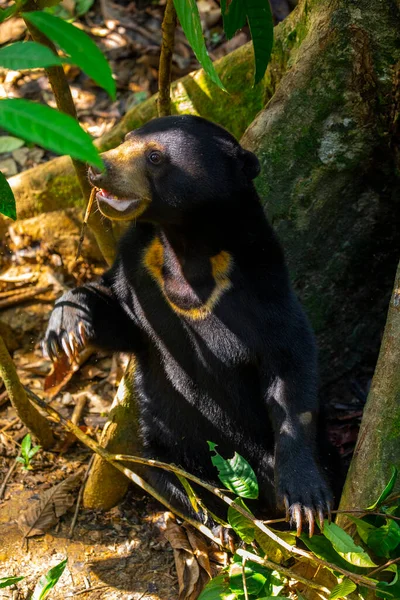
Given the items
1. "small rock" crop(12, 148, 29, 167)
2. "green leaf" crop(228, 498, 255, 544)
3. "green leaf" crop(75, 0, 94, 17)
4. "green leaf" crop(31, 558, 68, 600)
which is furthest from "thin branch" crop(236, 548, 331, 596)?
"green leaf" crop(75, 0, 94, 17)

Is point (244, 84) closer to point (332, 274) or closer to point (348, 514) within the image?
point (332, 274)

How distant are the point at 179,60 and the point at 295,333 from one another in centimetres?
485

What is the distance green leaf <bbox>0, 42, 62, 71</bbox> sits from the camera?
1600mm

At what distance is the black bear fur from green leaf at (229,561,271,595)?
278 millimetres

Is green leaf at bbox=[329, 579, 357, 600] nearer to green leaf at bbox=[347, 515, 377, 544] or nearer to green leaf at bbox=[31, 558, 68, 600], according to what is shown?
green leaf at bbox=[347, 515, 377, 544]

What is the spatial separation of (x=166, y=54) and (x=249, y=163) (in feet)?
3.38

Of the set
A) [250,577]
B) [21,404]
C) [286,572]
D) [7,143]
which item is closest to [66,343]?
[21,404]

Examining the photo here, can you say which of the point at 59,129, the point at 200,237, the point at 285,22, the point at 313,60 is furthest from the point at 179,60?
the point at 59,129

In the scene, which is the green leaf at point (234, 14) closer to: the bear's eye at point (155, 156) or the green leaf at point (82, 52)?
the bear's eye at point (155, 156)

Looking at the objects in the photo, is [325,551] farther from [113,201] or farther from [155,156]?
[155,156]

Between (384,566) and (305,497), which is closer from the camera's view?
(384,566)

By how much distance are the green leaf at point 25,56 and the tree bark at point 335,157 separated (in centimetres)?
319

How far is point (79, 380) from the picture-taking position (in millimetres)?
→ 5656

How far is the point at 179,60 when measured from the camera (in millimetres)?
7961
